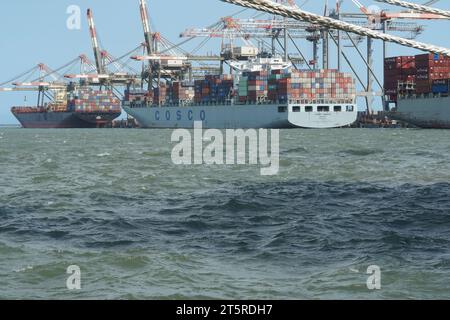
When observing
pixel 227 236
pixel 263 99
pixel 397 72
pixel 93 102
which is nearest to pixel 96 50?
pixel 93 102

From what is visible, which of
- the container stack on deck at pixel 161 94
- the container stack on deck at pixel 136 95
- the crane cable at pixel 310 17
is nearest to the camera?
the crane cable at pixel 310 17

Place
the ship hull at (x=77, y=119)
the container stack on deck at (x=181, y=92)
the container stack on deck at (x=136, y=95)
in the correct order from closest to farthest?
the container stack on deck at (x=181, y=92) < the container stack on deck at (x=136, y=95) < the ship hull at (x=77, y=119)

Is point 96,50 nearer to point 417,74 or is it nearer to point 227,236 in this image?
point 417,74

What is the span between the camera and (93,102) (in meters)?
182

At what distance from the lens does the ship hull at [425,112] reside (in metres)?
108

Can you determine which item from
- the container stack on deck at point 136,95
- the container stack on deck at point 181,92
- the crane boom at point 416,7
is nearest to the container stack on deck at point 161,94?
the container stack on deck at point 181,92

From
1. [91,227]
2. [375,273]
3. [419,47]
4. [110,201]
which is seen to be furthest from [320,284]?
[110,201]

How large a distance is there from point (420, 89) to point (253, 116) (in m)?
29.6

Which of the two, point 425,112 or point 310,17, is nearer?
point 310,17

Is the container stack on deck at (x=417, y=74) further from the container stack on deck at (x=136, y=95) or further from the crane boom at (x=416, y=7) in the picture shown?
the crane boom at (x=416, y=7)

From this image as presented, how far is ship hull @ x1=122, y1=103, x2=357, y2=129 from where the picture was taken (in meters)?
124

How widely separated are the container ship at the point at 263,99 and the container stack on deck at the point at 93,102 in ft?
84.6

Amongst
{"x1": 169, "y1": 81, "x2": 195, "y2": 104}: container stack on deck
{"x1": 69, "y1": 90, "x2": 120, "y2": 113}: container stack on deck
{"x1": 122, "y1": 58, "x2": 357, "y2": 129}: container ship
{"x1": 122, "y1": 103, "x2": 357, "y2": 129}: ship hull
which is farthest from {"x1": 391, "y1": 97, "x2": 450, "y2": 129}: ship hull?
{"x1": 69, "y1": 90, "x2": 120, "y2": 113}: container stack on deck
